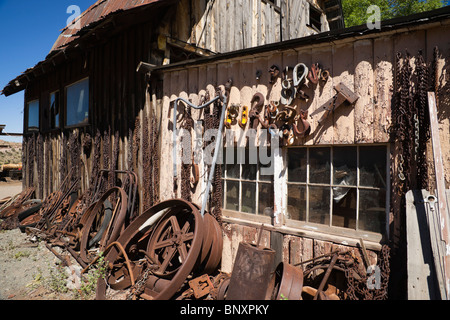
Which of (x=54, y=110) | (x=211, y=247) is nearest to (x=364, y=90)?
(x=211, y=247)

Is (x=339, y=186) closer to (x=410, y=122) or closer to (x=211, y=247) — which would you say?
(x=410, y=122)

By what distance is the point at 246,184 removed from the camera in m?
4.54

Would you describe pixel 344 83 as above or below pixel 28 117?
below

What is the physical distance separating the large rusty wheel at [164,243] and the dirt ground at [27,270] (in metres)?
0.77

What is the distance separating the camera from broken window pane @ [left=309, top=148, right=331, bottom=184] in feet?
12.3

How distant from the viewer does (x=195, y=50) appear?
6453 mm

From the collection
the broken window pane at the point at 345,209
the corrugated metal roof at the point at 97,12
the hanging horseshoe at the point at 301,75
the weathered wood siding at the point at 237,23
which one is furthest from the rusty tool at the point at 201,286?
the corrugated metal roof at the point at 97,12

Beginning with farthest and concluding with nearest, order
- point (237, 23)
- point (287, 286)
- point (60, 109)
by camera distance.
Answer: point (60, 109), point (237, 23), point (287, 286)

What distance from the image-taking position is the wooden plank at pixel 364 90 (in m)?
3.31

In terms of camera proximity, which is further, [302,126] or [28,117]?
[28,117]

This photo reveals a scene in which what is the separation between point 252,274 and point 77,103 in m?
6.80

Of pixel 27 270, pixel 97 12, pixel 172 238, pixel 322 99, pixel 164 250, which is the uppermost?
pixel 97 12

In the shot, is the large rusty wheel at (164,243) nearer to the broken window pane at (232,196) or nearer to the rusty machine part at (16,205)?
the broken window pane at (232,196)

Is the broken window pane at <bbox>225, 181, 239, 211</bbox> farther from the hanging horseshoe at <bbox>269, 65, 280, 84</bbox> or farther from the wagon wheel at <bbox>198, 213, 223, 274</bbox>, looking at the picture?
the hanging horseshoe at <bbox>269, 65, 280, 84</bbox>
